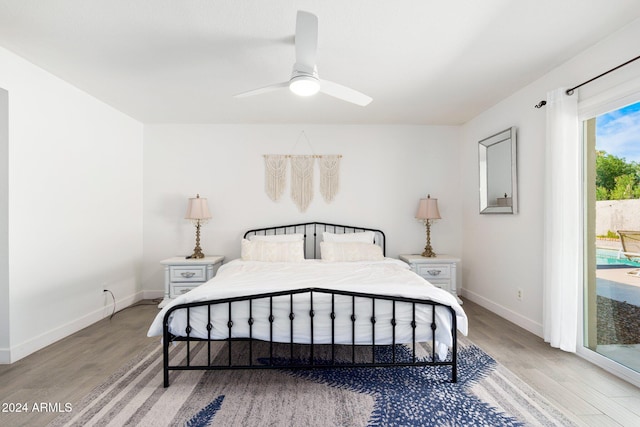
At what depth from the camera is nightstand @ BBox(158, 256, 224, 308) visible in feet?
13.0

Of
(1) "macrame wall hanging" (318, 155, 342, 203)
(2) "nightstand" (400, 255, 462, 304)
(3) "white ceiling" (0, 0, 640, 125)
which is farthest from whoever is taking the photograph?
(1) "macrame wall hanging" (318, 155, 342, 203)

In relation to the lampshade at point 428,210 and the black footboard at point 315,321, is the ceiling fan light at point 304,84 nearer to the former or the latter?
the black footboard at point 315,321

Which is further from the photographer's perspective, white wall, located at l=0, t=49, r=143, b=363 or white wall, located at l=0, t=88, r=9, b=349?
white wall, located at l=0, t=49, r=143, b=363

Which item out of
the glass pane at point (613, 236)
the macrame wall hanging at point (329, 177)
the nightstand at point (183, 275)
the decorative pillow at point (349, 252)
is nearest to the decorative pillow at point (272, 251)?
the decorative pillow at point (349, 252)

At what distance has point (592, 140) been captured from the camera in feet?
8.77

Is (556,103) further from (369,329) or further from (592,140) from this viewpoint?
(369,329)

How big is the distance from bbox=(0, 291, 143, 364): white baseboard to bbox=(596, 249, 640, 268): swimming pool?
5.03 m

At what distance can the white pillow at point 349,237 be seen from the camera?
429 cm

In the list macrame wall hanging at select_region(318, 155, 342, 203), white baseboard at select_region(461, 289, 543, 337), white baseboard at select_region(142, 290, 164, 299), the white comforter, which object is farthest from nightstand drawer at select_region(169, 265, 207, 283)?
white baseboard at select_region(461, 289, 543, 337)

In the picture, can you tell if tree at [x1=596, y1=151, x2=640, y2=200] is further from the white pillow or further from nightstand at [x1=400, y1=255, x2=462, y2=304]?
the white pillow

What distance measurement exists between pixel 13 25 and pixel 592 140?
4.69 metres

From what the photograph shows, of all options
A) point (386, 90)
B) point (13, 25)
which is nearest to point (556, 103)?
point (386, 90)

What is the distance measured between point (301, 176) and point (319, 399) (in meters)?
3.17

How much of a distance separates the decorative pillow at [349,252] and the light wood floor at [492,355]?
137 cm
